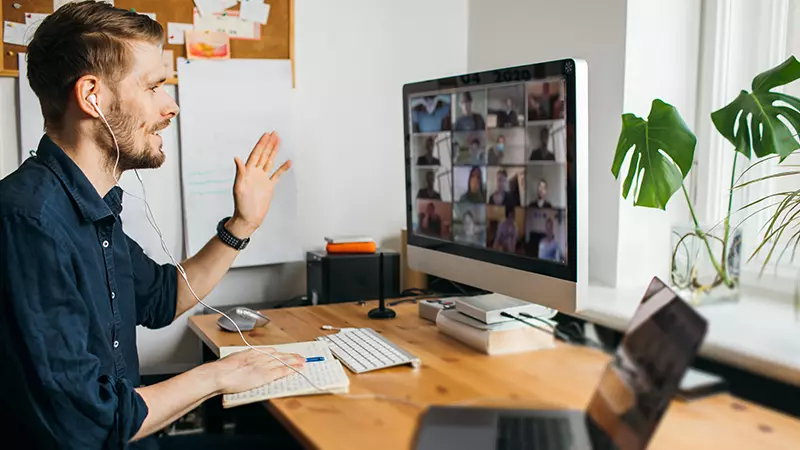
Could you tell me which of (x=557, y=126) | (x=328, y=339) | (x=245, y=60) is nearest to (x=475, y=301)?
(x=328, y=339)

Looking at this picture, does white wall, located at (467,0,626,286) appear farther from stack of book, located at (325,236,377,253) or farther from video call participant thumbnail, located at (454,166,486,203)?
stack of book, located at (325,236,377,253)

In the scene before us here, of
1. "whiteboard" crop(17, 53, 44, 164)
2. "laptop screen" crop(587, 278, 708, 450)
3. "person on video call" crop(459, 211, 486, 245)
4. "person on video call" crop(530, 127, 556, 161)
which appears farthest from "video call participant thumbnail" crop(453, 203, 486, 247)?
"whiteboard" crop(17, 53, 44, 164)

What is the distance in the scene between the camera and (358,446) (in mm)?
1099

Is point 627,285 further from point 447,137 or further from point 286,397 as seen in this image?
point 286,397

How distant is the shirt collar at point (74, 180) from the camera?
1307mm

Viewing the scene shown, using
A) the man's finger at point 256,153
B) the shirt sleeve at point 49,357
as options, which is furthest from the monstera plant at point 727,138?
the shirt sleeve at point 49,357

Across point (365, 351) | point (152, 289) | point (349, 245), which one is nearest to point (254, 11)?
point (349, 245)

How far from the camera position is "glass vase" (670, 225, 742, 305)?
1635 millimetres

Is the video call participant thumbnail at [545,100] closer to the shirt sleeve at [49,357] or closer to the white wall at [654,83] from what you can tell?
the white wall at [654,83]

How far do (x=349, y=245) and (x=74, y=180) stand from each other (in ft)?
3.55

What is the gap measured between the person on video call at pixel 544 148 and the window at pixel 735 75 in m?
0.72

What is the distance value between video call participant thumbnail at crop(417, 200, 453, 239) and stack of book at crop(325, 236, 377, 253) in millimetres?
418

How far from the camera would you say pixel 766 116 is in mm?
1484

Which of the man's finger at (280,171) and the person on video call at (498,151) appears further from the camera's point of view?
the man's finger at (280,171)
